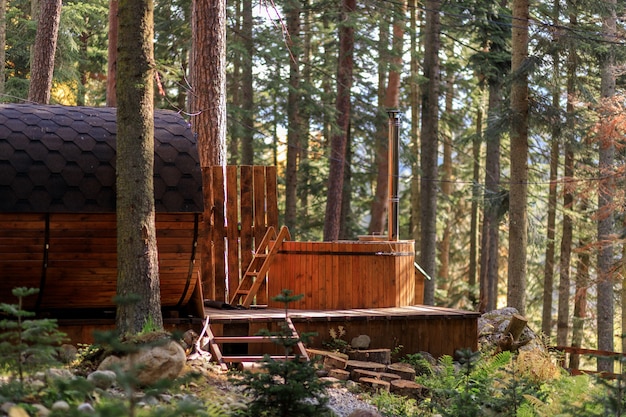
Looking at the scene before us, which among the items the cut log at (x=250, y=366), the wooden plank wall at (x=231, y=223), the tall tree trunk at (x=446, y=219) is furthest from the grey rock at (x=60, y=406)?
the tall tree trunk at (x=446, y=219)

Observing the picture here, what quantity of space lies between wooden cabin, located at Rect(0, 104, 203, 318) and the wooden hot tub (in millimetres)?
2062

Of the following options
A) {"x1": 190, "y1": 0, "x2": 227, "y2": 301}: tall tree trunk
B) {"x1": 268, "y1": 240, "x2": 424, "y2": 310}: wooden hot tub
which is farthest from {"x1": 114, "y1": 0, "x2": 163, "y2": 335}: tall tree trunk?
{"x1": 190, "y1": 0, "x2": 227, "y2": 301}: tall tree trunk

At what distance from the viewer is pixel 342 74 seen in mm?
21562

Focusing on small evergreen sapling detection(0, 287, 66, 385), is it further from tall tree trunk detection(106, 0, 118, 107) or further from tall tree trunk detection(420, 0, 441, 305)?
tall tree trunk detection(420, 0, 441, 305)

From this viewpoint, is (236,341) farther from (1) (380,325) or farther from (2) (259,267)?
(2) (259,267)

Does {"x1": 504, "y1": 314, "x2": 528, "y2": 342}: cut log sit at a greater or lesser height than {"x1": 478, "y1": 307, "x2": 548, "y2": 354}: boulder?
greater

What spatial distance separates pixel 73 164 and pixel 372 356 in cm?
417

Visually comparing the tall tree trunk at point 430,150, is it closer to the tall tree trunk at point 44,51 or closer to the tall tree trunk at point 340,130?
the tall tree trunk at point 340,130

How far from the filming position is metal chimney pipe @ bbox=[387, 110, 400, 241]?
1288cm

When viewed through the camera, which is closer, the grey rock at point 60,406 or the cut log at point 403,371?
the grey rock at point 60,406

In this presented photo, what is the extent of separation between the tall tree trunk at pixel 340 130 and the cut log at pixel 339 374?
11076 mm

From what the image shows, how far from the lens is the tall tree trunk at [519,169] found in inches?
653

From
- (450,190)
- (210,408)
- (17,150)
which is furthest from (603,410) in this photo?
(450,190)

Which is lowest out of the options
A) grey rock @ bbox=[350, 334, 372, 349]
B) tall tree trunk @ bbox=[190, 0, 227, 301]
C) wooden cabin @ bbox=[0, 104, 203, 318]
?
grey rock @ bbox=[350, 334, 372, 349]
